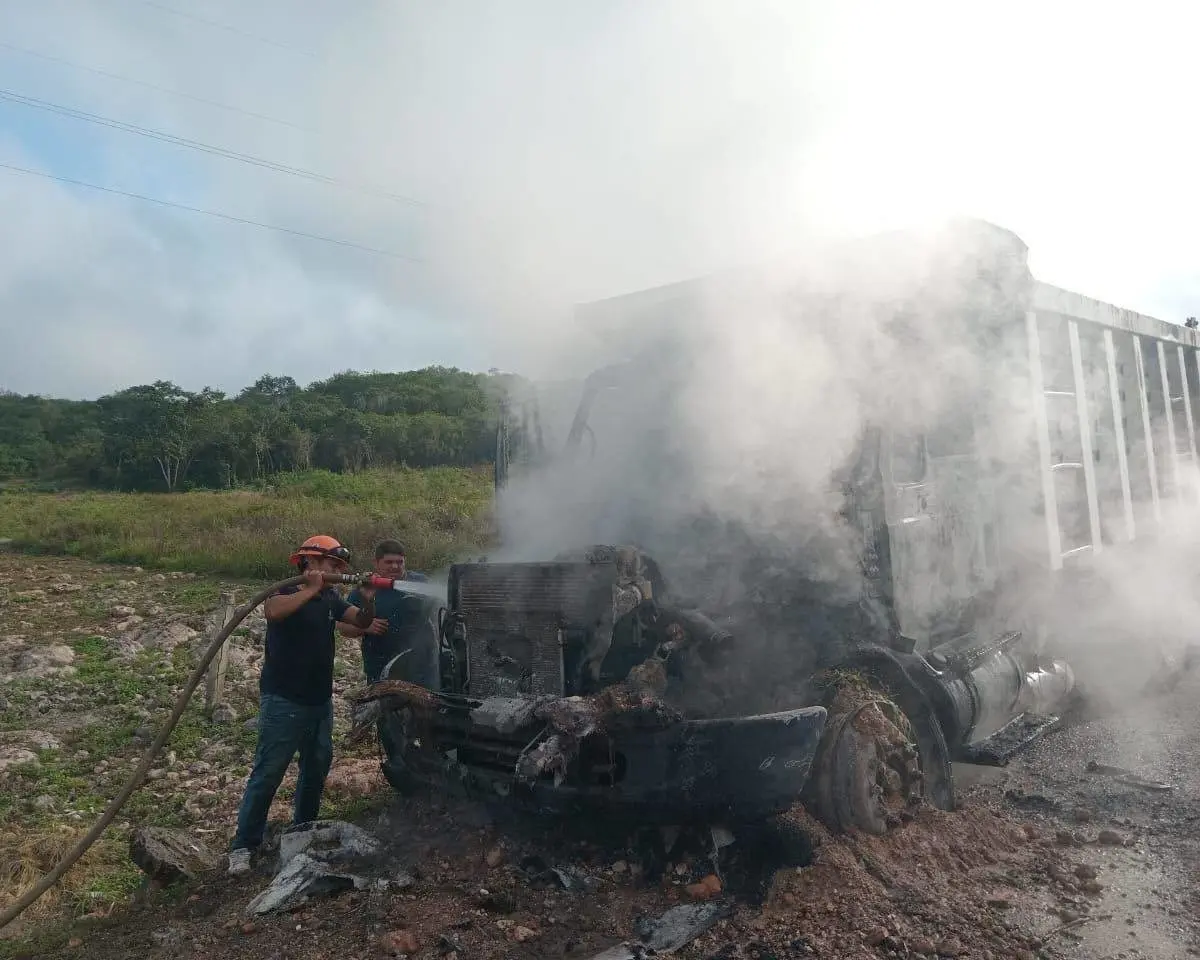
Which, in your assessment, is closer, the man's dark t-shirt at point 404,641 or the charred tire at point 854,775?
the charred tire at point 854,775

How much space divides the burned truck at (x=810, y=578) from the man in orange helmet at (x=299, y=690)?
37 cm

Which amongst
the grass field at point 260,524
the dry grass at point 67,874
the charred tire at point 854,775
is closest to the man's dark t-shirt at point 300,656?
the dry grass at point 67,874

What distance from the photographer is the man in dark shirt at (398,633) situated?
4383 mm

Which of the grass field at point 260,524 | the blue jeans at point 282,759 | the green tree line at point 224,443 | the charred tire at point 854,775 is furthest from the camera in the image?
the green tree line at point 224,443

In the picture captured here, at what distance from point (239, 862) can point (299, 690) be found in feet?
2.55

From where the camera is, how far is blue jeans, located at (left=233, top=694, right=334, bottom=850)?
3986 mm

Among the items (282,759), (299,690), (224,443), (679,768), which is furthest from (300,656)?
(224,443)

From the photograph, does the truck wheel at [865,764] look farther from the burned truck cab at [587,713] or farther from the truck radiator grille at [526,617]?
the truck radiator grille at [526,617]

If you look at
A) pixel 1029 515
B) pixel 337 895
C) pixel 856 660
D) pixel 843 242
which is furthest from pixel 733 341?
pixel 337 895

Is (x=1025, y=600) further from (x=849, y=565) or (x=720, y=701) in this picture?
(x=720, y=701)

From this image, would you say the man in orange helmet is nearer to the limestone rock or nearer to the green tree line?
the limestone rock

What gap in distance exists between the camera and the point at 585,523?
15.6 feet

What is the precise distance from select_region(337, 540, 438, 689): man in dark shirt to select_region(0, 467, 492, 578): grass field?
232 inches

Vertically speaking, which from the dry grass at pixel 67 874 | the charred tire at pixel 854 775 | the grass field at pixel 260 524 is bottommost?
the dry grass at pixel 67 874
